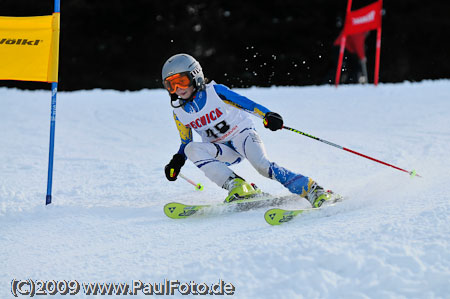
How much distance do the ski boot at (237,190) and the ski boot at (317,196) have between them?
15.8 inches

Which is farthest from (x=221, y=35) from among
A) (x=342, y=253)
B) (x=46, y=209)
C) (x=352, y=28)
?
(x=342, y=253)

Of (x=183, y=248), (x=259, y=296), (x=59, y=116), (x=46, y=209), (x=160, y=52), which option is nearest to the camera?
(x=259, y=296)

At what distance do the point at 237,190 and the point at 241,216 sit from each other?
0.86ft

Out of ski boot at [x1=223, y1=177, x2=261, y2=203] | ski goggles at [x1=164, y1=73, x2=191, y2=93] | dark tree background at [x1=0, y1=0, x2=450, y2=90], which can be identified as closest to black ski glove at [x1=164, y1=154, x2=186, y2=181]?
ski boot at [x1=223, y1=177, x2=261, y2=203]

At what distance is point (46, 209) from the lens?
4.08m

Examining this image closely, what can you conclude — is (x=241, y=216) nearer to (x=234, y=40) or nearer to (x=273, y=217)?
(x=273, y=217)

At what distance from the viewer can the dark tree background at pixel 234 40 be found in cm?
1797

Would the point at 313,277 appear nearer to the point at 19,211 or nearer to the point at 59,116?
the point at 19,211

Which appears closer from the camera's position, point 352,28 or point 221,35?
point 352,28

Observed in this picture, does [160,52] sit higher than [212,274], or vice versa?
[160,52]

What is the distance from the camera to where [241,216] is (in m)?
3.63

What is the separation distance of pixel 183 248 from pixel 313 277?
2.80 feet

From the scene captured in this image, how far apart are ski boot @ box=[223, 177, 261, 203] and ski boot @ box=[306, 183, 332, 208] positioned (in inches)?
15.8

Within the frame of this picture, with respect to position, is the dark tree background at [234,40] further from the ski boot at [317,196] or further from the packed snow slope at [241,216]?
the ski boot at [317,196]
